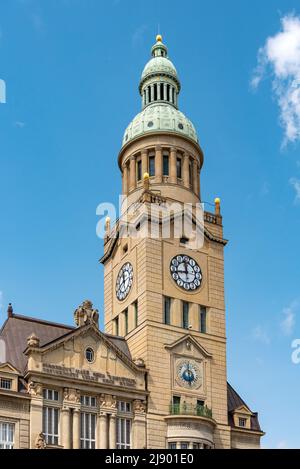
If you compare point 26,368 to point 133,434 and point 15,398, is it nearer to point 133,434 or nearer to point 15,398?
point 15,398

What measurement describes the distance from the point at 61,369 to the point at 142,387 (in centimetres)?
690

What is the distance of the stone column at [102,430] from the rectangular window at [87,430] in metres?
0.42

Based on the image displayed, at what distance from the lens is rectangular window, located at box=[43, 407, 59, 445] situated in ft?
222

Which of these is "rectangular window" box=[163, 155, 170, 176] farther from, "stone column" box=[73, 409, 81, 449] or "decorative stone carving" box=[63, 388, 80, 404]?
"stone column" box=[73, 409, 81, 449]

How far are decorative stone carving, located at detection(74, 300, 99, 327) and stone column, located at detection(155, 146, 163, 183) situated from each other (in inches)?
599

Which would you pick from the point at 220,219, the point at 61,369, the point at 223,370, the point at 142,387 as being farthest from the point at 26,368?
the point at 220,219

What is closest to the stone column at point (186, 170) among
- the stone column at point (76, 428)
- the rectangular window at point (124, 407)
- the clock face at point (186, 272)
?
the clock face at point (186, 272)

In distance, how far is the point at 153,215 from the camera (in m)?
79.3

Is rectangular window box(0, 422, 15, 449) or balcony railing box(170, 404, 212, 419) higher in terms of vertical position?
balcony railing box(170, 404, 212, 419)

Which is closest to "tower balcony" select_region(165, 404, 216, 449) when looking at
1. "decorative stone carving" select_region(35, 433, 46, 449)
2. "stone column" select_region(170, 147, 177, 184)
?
"decorative stone carving" select_region(35, 433, 46, 449)

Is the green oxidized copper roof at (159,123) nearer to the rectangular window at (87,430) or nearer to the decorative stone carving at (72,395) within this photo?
the decorative stone carving at (72,395)

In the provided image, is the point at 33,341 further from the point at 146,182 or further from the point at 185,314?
the point at 146,182

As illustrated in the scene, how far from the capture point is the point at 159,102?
89.1 m

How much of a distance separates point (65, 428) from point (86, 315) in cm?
928
